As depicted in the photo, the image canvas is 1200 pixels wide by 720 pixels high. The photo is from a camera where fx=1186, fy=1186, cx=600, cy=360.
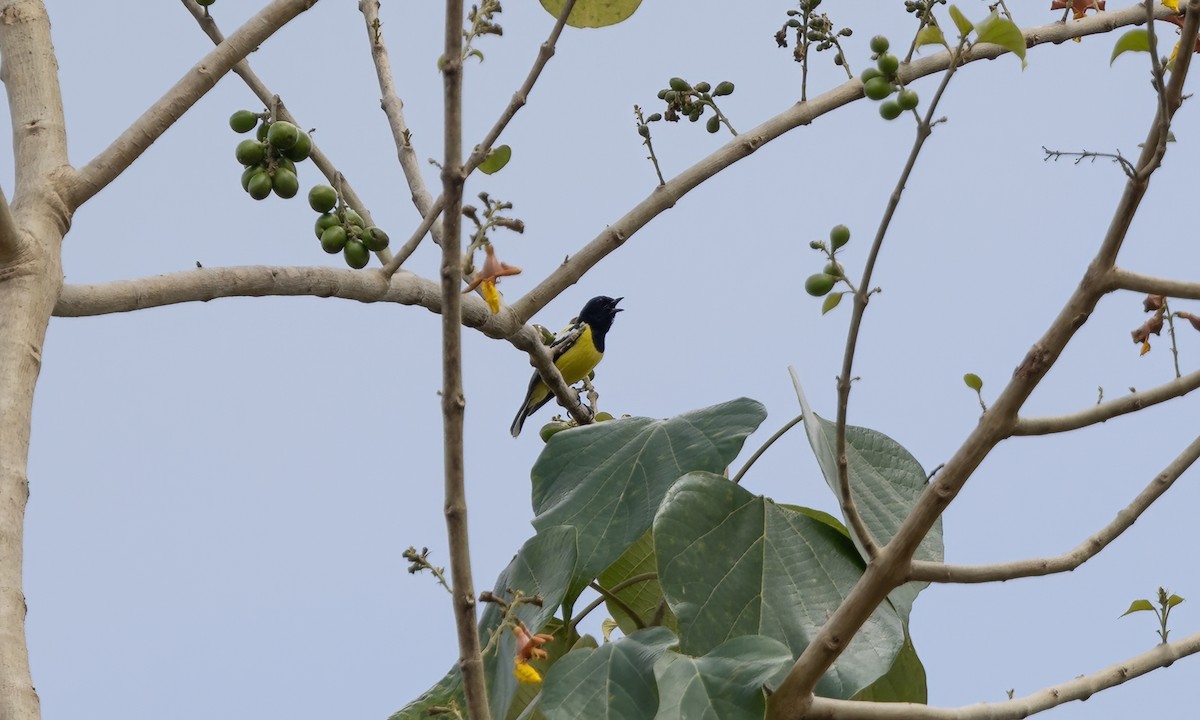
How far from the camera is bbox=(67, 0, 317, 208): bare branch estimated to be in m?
1.73

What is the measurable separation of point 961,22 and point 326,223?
1125mm

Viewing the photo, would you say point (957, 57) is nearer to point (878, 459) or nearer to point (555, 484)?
point (878, 459)

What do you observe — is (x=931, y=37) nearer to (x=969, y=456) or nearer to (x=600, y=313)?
(x=969, y=456)

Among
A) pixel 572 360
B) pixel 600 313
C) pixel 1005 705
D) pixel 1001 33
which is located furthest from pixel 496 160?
pixel 600 313

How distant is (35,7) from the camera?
6.16 feet

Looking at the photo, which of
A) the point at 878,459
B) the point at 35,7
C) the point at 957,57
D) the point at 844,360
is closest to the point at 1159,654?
the point at 878,459

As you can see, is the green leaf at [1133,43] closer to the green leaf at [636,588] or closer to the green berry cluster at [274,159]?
the green leaf at [636,588]

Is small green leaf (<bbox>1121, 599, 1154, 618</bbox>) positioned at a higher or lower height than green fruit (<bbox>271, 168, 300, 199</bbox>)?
lower

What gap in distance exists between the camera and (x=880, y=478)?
1726 millimetres

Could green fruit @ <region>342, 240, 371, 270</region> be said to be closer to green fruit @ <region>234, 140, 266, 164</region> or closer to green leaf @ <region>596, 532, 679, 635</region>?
green fruit @ <region>234, 140, 266, 164</region>

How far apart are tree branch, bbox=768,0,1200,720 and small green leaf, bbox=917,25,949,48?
9.4 inches

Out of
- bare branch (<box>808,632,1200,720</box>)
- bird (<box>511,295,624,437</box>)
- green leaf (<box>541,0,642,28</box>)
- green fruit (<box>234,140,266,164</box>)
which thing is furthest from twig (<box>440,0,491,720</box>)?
bird (<box>511,295,624,437</box>)

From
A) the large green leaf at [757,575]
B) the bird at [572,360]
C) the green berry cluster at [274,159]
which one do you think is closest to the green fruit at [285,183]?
the green berry cluster at [274,159]

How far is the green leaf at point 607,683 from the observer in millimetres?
1419
